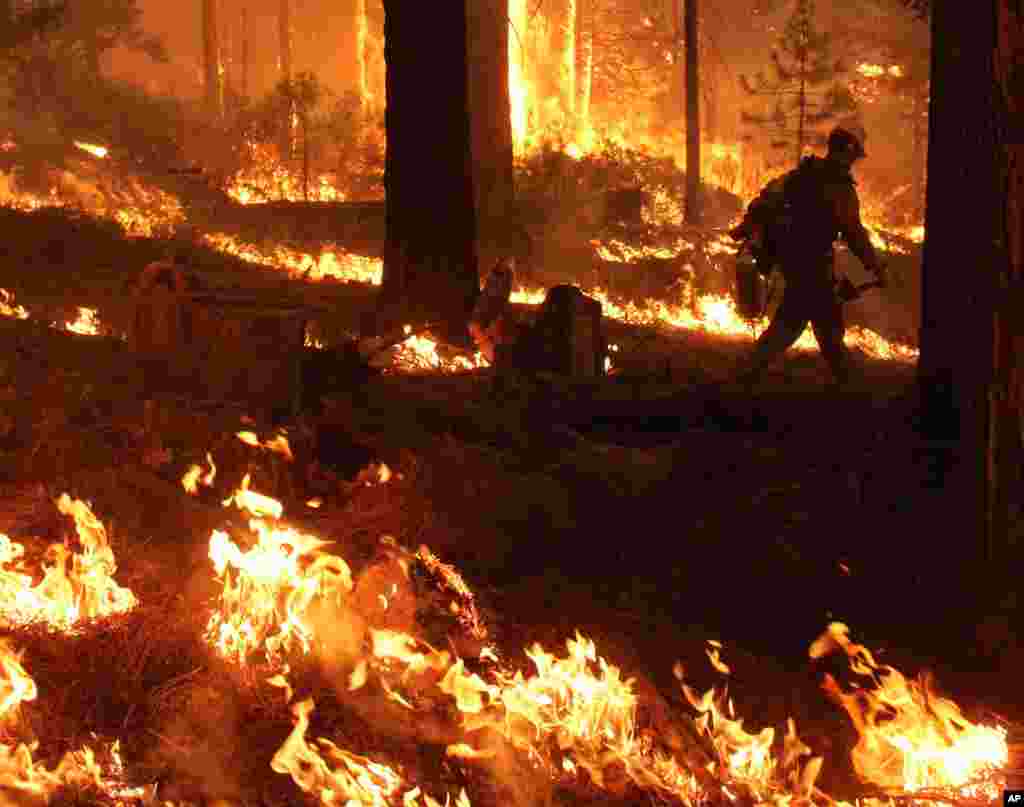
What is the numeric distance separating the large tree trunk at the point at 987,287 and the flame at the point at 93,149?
2148 cm

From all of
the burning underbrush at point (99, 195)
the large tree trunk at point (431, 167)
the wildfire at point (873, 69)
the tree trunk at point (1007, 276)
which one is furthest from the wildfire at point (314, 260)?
the wildfire at point (873, 69)

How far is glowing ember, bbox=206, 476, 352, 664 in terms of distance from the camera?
15.8 feet

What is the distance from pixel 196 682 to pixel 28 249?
10030 millimetres

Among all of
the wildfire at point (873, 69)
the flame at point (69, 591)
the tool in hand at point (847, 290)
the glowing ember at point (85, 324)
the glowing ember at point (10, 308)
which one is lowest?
the flame at point (69, 591)

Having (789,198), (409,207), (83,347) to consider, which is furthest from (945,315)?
(83,347)

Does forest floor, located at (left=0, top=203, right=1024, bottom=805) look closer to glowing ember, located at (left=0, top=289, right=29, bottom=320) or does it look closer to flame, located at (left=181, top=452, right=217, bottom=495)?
flame, located at (left=181, top=452, right=217, bottom=495)

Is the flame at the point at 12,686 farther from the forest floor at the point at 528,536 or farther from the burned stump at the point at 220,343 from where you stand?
the burned stump at the point at 220,343

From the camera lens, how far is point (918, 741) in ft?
16.3

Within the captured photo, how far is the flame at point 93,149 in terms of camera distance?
2464cm

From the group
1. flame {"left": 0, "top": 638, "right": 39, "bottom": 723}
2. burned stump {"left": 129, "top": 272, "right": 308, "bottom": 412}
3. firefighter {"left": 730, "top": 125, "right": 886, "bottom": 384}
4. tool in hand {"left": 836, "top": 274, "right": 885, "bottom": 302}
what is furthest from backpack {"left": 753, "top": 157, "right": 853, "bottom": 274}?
flame {"left": 0, "top": 638, "right": 39, "bottom": 723}

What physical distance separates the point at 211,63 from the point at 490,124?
53.1 feet

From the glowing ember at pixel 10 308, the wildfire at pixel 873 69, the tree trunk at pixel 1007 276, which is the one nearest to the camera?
the tree trunk at pixel 1007 276

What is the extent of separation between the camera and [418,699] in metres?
4.70

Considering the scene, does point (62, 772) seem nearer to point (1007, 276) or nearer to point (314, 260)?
point (1007, 276)
